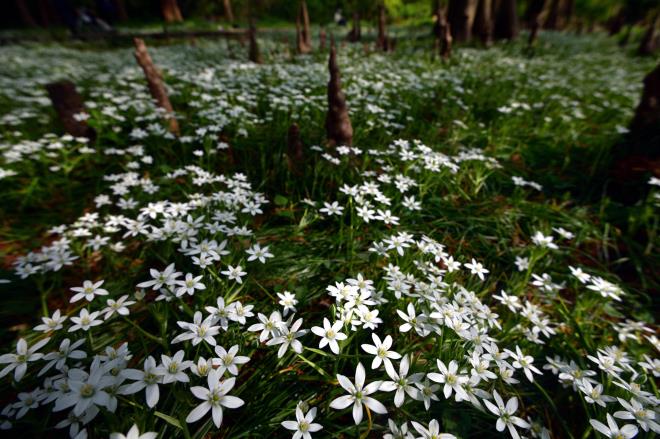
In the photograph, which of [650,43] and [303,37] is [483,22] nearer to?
[650,43]

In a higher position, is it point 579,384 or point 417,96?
point 417,96

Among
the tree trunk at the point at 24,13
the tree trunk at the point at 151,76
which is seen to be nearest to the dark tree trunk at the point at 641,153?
the tree trunk at the point at 151,76

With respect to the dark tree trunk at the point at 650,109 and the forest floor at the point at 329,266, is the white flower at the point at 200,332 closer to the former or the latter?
the forest floor at the point at 329,266

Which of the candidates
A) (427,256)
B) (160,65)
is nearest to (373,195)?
(427,256)

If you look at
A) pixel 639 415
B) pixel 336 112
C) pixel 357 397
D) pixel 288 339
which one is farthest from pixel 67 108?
pixel 639 415

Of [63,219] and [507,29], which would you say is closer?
[63,219]

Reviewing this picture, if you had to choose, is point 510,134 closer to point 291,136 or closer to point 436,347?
point 291,136
